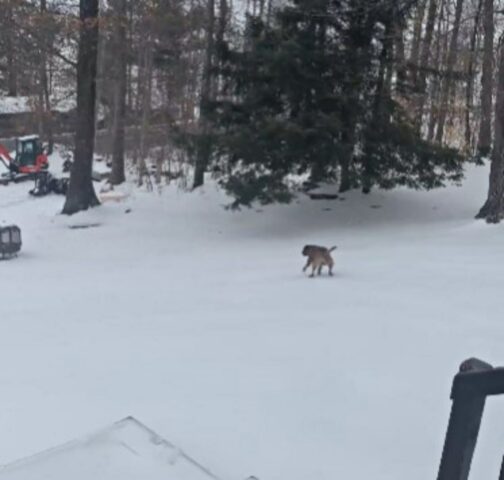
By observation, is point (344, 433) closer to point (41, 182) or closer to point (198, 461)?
point (198, 461)

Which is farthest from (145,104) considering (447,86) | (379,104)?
(379,104)

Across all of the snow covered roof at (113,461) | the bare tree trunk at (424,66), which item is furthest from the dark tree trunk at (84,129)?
the snow covered roof at (113,461)

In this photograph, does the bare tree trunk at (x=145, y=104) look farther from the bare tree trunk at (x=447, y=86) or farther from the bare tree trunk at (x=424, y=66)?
the bare tree trunk at (x=447, y=86)

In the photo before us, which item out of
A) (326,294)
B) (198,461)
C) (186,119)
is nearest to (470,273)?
(326,294)

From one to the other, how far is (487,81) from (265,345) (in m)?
11.3

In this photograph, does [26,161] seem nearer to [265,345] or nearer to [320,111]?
[320,111]

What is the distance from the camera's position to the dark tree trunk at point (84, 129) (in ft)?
42.9

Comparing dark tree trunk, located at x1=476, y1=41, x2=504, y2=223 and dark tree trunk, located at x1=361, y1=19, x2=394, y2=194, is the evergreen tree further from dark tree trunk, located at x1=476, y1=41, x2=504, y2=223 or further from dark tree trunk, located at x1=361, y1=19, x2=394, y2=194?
dark tree trunk, located at x1=476, y1=41, x2=504, y2=223

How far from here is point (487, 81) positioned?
47.4 ft

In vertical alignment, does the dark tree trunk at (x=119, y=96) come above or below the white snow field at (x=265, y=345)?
above

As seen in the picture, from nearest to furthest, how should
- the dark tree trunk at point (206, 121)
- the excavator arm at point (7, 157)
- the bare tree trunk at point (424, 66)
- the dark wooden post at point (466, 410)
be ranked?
the dark wooden post at point (466, 410), the dark tree trunk at point (206, 121), the bare tree trunk at point (424, 66), the excavator arm at point (7, 157)

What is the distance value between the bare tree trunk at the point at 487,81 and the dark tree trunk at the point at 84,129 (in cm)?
666

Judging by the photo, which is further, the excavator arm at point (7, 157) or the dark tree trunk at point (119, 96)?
the excavator arm at point (7, 157)

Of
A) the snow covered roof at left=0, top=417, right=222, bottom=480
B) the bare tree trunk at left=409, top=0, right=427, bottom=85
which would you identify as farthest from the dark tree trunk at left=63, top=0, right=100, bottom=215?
the snow covered roof at left=0, top=417, right=222, bottom=480
